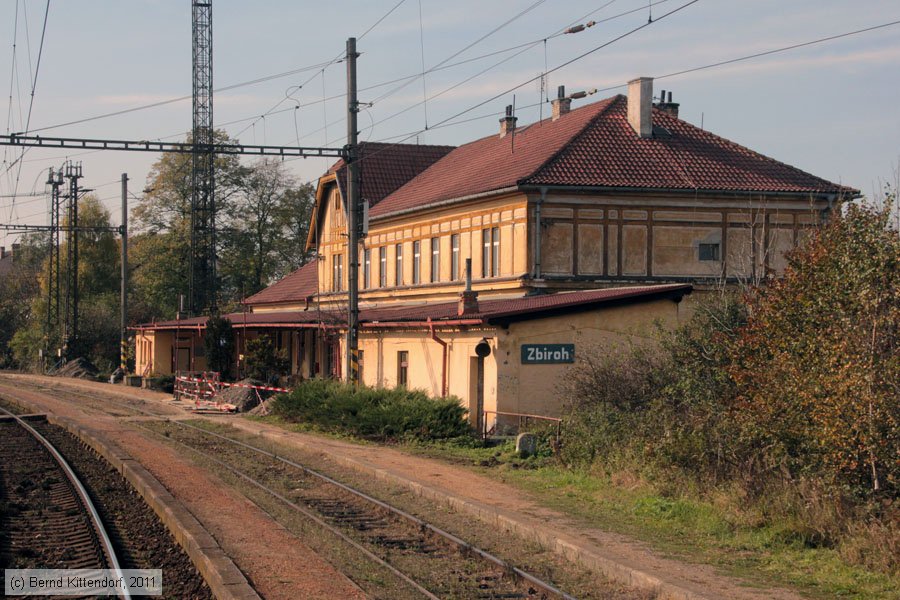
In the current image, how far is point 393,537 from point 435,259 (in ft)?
75.8

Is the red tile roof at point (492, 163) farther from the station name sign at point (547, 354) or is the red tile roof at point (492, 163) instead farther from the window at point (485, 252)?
the station name sign at point (547, 354)

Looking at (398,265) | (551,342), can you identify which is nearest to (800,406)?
(551,342)

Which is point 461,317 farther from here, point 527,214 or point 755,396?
point 755,396

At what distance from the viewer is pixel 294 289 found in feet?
171

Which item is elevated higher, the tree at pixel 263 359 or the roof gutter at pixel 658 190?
the roof gutter at pixel 658 190

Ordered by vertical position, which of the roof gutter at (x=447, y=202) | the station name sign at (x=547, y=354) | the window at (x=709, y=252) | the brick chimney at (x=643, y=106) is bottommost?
the station name sign at (x=547, y=354)

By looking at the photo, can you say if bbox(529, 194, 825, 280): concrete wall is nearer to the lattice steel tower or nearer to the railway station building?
the railway station building

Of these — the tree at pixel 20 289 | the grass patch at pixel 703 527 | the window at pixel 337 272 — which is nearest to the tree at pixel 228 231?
the tree at pixel 20 289

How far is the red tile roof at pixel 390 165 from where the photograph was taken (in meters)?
44.2

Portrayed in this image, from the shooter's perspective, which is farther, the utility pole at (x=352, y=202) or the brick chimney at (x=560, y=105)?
the brick chimney at (x=560, y=105)

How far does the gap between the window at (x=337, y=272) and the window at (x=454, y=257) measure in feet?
33.4

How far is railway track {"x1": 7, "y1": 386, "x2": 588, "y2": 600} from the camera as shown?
11016mm

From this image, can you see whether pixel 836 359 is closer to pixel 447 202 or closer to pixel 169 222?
pixel 447 202

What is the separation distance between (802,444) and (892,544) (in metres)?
2.81
